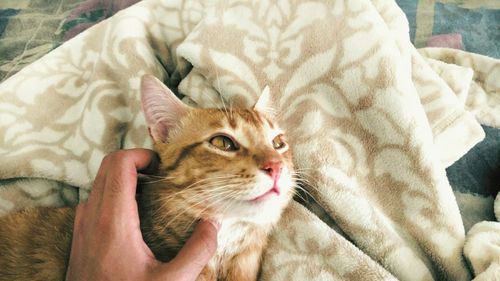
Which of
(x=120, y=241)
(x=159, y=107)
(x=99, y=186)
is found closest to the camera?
(x=120, y=241)

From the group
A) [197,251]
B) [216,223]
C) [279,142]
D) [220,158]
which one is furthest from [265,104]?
[197,251]

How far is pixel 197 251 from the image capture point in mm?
848

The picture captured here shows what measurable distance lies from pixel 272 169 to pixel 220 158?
14cm

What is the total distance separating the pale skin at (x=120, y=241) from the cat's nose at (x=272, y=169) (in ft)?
0.60

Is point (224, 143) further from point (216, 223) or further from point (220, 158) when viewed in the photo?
point (216, 223)

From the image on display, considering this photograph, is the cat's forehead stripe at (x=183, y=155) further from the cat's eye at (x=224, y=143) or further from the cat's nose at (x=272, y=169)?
the cat's nose at (x=272, y=169)

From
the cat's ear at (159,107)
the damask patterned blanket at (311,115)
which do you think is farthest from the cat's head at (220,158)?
the damask patterned blanket at (311,115)

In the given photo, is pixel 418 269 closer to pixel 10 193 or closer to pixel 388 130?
pixel 388 130

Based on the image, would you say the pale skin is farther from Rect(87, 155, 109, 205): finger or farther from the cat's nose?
A: the cat's nose

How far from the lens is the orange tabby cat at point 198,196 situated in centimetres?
91

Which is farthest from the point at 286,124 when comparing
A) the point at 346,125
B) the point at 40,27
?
the point at 40,27

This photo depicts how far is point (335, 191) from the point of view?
1.04 metres

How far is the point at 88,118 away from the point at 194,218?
520 mm

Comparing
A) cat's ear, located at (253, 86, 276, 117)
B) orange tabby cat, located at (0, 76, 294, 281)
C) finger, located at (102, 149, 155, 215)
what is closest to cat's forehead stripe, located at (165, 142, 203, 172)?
orange tabby cat, located at (0, 76, 294, 281)
